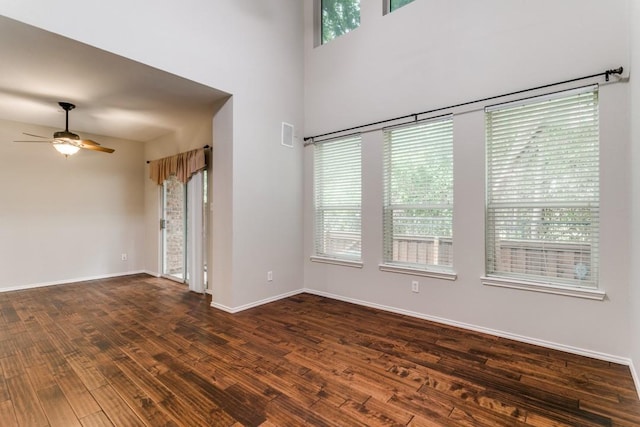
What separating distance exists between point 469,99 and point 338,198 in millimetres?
2006

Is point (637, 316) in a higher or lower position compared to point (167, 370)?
higher

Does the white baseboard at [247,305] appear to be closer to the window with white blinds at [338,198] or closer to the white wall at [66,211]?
the window with white blinds at [338,198]

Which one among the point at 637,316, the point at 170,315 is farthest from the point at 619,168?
the point at 170,315

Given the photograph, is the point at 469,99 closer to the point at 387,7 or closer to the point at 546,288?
the point at 387,7

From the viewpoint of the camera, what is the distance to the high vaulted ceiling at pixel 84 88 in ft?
8.64

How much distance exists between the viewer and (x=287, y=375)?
2264 millimetres

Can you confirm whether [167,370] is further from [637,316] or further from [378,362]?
[637,316]

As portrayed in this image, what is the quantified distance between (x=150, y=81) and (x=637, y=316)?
4.83 metres

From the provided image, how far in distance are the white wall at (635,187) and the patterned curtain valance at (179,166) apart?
15.5 ft

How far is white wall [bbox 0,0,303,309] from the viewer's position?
2.77m

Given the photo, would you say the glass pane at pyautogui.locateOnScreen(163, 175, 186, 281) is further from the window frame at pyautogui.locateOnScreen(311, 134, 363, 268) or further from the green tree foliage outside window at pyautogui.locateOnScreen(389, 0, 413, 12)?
the green tree foliage outside window at pyautogui.locateOnScreen(389, 0, 413, 12)

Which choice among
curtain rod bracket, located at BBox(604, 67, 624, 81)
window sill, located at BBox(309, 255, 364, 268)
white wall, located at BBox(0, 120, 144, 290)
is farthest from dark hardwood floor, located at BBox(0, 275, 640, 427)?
curtain rod bracket, located at BBox(604, 67, 624, 81)

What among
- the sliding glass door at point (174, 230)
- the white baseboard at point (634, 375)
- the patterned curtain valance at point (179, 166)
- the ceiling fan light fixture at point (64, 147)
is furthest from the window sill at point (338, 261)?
the ceiling fan light fixture at point (64, 147)

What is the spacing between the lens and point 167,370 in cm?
233
